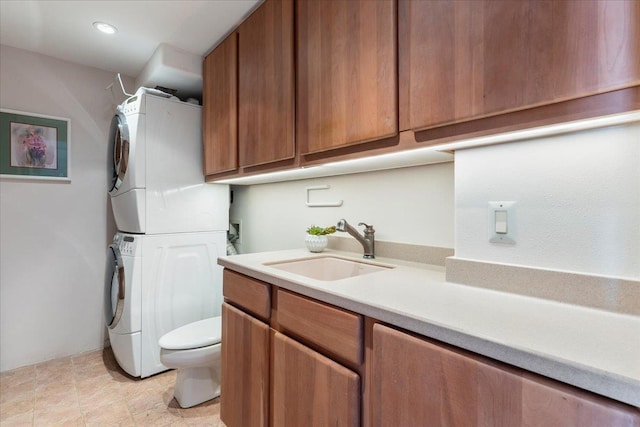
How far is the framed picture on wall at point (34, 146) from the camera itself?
2229 millimetres

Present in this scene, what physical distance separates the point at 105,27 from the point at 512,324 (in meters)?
2.64

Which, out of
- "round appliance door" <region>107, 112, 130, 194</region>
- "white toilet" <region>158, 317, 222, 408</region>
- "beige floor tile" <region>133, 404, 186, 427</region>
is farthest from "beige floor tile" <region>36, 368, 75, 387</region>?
"round appliance door" <region>107, 112, 130, 194</region>

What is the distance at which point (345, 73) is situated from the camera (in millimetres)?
1184

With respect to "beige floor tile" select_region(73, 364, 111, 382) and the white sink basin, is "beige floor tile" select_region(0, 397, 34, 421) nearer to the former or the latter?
"beige floor tile" select_region(73, 364, 111, 382)

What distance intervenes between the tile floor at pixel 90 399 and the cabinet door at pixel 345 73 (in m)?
1.70

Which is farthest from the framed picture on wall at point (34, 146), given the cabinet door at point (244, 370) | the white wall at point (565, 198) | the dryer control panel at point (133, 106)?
the white wall at point (565, 198)

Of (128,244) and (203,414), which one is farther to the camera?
(128,244)

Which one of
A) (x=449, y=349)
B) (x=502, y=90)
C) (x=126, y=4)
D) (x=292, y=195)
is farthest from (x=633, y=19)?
(x=126, y=4)

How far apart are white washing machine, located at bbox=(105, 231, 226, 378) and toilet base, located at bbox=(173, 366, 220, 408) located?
416 millimetres

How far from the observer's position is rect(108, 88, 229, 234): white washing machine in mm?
2066

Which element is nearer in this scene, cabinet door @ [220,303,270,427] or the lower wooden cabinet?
the lower wooden cabinet

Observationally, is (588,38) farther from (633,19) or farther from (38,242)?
(38,242)

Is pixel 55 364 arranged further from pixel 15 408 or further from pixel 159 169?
pixel 159 169

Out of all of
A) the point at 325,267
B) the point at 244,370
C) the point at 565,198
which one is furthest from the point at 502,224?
the point at 244,370
